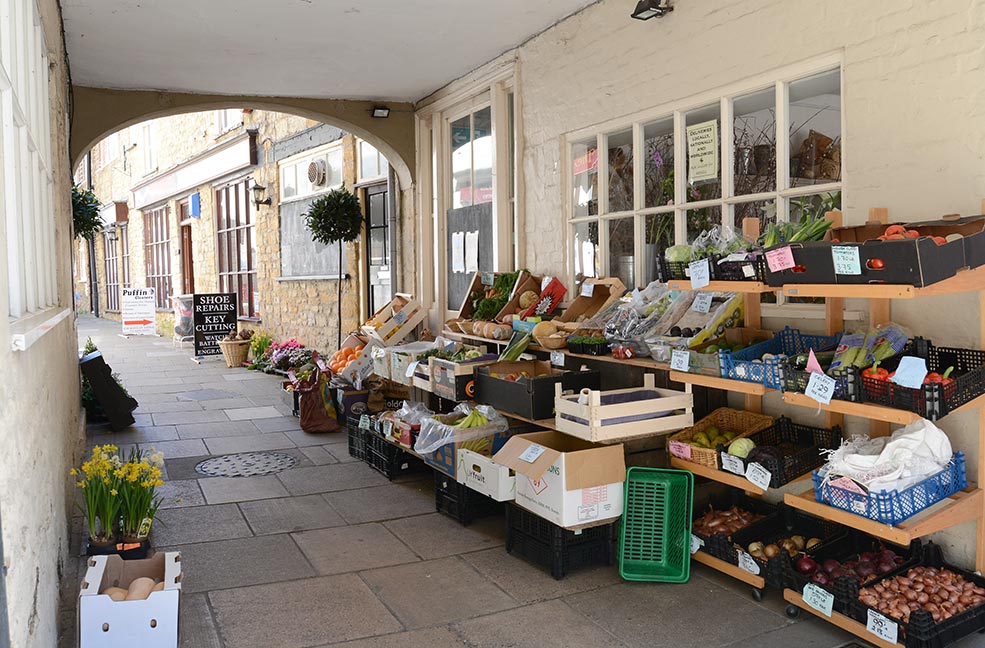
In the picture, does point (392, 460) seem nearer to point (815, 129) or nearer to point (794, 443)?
point (794, 443)

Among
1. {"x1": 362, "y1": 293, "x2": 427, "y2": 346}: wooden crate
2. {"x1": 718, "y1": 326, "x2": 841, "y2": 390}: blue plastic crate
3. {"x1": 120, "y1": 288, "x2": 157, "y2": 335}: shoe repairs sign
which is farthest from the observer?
{"x1": 120, "y1": 288, "x2": 157, "y2": 335}: shoe repairs sign

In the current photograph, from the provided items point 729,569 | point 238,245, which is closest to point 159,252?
point 238,245

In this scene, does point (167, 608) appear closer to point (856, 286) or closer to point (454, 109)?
point (856, 286)

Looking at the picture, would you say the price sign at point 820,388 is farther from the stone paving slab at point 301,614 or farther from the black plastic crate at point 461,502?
the black plastic crate at point 461,502

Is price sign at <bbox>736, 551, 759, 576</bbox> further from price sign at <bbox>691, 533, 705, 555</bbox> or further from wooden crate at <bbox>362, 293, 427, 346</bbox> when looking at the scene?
wooden crate at <bbox>362, 293, 427, 346</bbox>

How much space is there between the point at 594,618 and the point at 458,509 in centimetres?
156

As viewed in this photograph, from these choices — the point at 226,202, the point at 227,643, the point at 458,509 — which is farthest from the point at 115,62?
the point at 226,202

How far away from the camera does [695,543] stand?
4.24m

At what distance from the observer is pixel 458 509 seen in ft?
16.9

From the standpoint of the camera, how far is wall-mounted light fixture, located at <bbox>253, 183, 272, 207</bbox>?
1329 centimetres

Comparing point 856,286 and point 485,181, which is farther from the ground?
point 485,181

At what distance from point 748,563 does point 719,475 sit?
44 centimetres

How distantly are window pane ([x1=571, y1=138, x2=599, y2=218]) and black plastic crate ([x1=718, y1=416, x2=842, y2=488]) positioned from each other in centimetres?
222

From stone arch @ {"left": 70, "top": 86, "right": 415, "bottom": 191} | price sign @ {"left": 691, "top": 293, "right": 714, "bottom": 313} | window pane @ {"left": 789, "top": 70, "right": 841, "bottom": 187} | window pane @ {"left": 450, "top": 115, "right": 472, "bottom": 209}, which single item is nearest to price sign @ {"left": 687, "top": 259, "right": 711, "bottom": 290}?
price sign @ {"left": 691, "top": 293, "right": 714, "bottom": 313}
